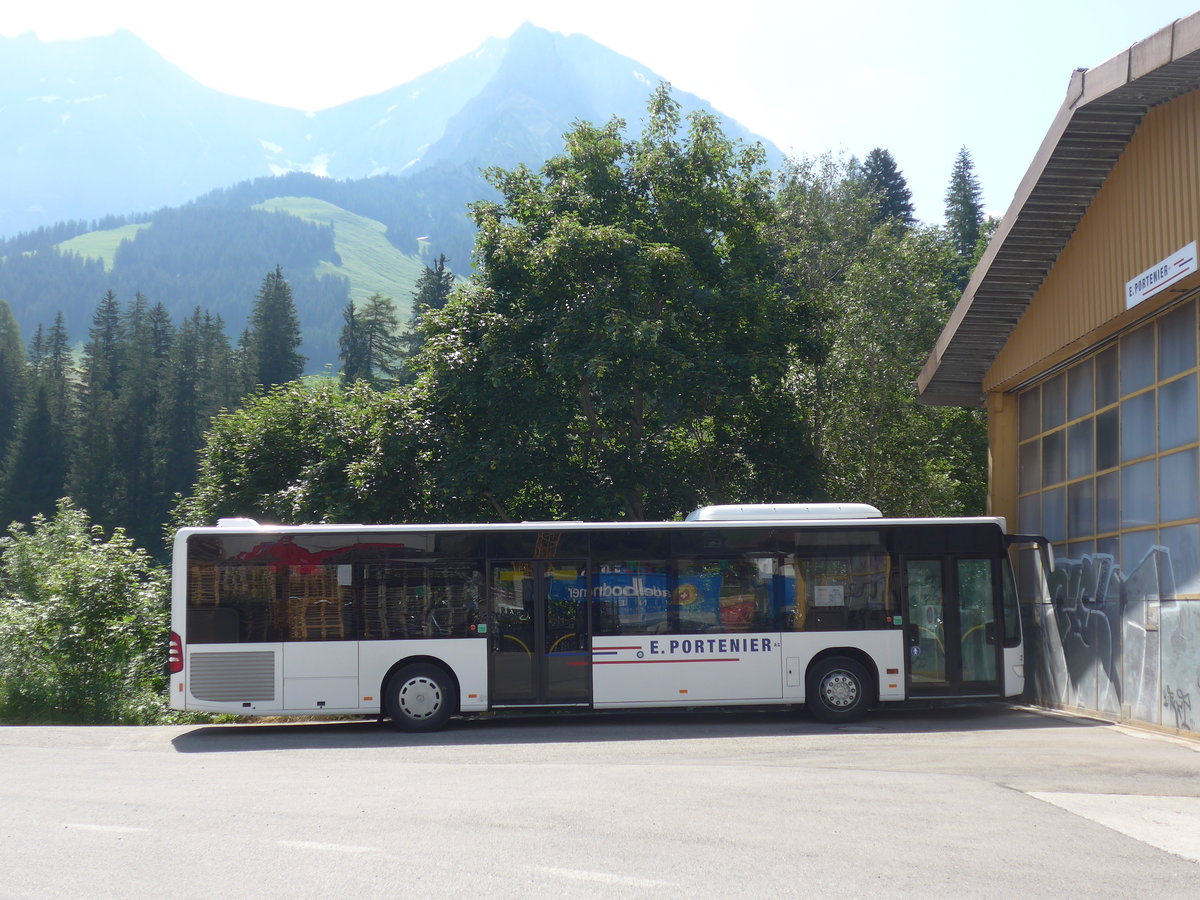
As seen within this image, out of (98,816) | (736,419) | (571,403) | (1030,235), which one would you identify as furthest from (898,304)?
(98,816)

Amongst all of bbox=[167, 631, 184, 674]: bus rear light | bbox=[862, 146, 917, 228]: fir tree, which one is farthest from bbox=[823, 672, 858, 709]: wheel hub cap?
bbox=[862, 146, 917, 228]: fir tree

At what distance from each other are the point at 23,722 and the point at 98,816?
10150 mm

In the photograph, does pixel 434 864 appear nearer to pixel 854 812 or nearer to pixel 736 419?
pixel 854 812

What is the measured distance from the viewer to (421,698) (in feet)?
47.0

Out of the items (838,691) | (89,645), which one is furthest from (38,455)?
(838,691)

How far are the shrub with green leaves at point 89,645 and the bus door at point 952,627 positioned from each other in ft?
36.6

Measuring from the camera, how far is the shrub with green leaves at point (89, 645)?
17.5 m

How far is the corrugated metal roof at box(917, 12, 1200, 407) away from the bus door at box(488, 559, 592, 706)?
24.7 ft

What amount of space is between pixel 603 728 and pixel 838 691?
9.82 feet

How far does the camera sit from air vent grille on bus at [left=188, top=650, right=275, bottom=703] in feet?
45.9

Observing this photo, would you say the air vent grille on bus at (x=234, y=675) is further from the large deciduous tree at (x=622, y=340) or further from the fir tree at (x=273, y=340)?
the fir tree at (x=273, y=340)

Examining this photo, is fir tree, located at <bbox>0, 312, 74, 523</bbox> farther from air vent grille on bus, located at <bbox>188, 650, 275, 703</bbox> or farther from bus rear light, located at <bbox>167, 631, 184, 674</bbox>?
air vent grille on bus, located at <bbox>188, 650, 275, 703</bbox>

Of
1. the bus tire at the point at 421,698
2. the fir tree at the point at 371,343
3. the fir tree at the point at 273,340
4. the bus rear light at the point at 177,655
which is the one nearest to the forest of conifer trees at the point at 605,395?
the bus rear light at the point at 177,655

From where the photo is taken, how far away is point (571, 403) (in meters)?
22.4
